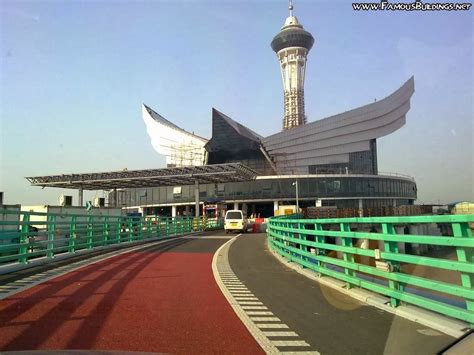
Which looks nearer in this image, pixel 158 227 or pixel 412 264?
pixel 412 264

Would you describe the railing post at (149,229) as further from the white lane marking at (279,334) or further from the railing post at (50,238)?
the white lane marking at (279,334)

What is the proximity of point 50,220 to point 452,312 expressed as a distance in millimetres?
12392

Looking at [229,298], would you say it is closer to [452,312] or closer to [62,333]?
[62,333]

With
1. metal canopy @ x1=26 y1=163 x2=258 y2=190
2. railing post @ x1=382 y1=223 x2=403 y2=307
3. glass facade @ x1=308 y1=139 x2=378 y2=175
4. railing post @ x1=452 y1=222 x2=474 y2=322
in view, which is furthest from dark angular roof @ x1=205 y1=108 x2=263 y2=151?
railing post @ x1=452 y1=222 x2=474 y2=322

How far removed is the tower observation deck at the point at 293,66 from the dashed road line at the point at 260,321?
149662 mm

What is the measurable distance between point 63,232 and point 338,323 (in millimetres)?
11271

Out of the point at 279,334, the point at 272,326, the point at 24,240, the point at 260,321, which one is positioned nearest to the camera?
the point at 279,334

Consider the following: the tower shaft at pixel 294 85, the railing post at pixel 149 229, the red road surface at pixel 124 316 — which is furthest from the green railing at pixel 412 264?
the tower shaft at pixel 294 85

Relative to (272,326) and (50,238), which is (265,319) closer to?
(272,326)

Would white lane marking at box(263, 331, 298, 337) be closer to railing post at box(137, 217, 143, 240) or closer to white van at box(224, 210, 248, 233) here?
railing post at box(137, 217, 143, 240)

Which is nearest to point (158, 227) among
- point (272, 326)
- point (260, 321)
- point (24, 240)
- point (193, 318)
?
point (24, 240)

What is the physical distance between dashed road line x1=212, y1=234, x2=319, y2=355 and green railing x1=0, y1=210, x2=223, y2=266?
5569mm

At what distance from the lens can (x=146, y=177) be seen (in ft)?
217

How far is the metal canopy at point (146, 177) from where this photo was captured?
197 ft
